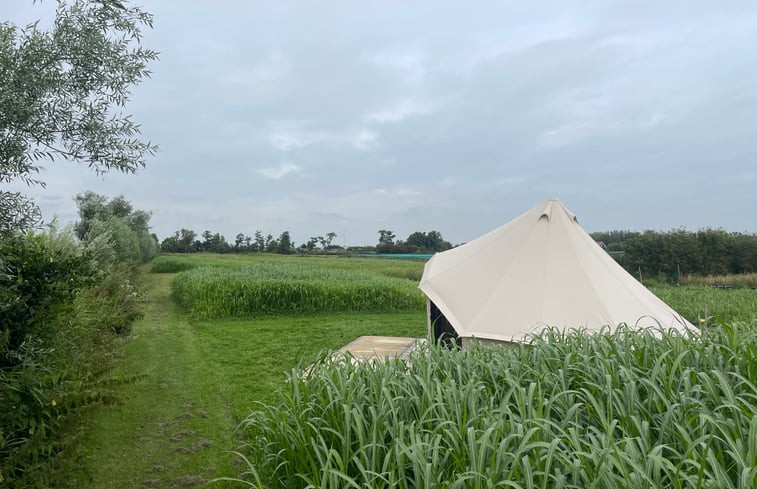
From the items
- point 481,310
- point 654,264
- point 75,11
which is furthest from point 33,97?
point 654,264

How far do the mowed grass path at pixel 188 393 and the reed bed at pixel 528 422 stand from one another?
1.07 m

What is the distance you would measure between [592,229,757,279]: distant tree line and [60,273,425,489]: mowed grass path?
18.8 m

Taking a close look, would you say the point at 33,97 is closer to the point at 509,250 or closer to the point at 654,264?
the point at 509,250

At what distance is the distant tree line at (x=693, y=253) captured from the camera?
22234 millimetres

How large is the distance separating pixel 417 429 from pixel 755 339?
8.67ft

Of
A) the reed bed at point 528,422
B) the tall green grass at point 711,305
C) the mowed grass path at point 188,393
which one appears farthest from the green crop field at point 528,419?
the tall green grass at point 711,305

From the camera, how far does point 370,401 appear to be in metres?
2.14

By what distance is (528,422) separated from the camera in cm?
181

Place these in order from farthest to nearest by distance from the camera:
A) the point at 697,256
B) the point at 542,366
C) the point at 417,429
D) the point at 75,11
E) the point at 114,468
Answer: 1. the point at 697,256
2. the point at 114,468
3. the point at 542,366
4. the point at 75,11
5. the point at 417,429

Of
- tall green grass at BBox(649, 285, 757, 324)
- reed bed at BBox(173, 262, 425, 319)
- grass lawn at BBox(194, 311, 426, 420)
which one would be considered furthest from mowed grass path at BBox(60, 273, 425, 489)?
tall green grass at BBox(649, 285, 757, 324)

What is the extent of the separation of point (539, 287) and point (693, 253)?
2296 cm

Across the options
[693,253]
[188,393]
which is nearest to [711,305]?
[188,393]

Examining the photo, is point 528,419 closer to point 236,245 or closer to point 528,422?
point 528,422

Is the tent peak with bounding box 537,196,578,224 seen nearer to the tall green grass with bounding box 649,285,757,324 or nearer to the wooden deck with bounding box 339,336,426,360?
the wooden deck with bounding box 339,336,426,360
